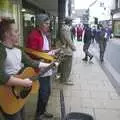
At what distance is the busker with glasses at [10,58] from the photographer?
146 inches

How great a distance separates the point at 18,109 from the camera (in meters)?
4.09

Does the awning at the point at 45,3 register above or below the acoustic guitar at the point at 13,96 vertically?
above

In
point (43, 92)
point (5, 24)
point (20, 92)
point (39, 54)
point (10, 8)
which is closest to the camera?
point (5, 24)

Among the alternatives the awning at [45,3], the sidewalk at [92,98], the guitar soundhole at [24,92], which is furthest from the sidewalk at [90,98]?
the awning at [45,3]

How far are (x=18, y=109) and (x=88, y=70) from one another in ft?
32.2

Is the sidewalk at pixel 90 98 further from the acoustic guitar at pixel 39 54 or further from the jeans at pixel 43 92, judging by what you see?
the acoustic guitar at pixel 39 54

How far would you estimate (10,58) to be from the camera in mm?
3986

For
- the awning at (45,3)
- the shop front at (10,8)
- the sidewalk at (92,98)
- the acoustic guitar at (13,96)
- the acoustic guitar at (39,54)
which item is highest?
the awning at (45,3)

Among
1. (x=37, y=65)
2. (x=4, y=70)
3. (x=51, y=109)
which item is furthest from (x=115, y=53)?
(x=4, y=70)

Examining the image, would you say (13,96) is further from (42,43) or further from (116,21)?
(116,21)

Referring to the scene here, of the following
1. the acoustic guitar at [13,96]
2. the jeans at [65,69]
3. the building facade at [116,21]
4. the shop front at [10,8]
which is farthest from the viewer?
the building facade at [116,21]

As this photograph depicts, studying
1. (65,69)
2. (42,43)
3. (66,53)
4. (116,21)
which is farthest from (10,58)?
(116,21)

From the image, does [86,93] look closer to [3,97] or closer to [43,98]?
[43,98]

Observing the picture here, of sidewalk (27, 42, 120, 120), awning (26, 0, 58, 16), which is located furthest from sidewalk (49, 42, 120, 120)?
awning (26, 0, 58, 16)
